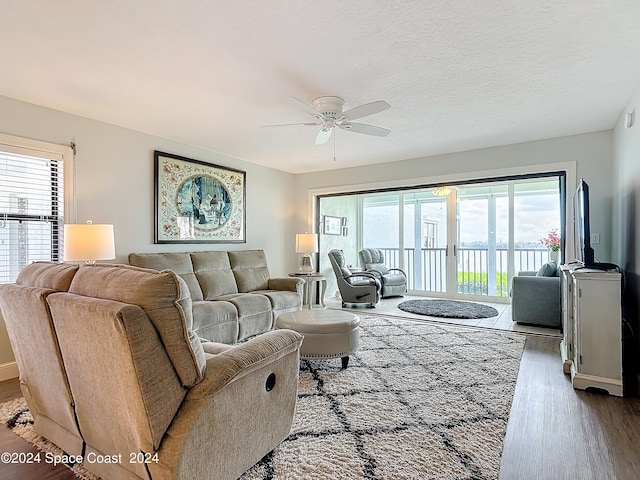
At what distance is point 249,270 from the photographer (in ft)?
15.8

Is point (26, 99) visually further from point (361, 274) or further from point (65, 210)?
point (361, 274)

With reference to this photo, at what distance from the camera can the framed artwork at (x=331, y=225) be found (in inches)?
272

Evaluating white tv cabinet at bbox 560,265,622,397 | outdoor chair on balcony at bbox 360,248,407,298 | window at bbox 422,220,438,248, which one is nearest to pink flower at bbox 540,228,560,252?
window at bbox 422,220,438,248

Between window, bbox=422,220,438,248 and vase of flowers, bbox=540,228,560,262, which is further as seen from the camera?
window, bbox=422,220,438,248

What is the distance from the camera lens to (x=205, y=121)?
3639mm

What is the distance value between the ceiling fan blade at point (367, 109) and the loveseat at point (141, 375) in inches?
69.2

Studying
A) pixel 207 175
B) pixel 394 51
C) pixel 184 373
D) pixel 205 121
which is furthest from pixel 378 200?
pixel 184 373

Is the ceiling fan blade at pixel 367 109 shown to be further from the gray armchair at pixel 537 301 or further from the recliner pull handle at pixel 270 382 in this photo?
the gray armchair at pixel 537 301

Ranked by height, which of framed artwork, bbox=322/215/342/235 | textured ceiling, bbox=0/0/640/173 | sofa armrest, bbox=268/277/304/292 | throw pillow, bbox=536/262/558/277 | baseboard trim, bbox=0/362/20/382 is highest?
textured ceiling, bbox=0/0/640/173

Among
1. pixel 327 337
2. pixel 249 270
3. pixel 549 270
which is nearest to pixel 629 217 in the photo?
pixel 549 270

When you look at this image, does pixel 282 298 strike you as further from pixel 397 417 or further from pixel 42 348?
pixel 42 348

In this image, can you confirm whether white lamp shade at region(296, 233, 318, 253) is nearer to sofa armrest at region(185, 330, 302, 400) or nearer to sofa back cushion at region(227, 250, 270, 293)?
sofa back cushion at region(227, 250, 270, 293)

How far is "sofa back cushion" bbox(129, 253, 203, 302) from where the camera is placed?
12.2 feet

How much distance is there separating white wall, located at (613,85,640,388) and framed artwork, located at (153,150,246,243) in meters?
4.47
